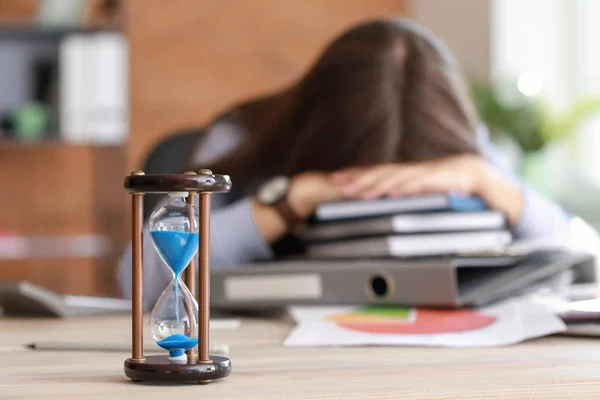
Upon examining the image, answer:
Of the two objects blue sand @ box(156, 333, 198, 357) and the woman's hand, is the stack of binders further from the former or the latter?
blue sand @ box(156, 333, 198, 357)

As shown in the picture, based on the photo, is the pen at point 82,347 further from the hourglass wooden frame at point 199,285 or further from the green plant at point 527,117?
the green plant at point 527,117

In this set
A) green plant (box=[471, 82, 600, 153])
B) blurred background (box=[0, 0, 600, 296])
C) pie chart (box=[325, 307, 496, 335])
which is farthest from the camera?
blurred background (box=[0, 0, 600, 296])

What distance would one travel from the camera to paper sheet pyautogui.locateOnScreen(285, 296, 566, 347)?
81 cm

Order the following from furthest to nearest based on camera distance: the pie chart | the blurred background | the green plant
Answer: the blurred background < the green plant < the pie chart

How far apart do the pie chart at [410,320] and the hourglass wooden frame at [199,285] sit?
279mm

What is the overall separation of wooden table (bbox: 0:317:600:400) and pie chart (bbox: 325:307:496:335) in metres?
0.08

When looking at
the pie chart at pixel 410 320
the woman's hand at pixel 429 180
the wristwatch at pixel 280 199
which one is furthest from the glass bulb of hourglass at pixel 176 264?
the wristwatch at pixel 280 199

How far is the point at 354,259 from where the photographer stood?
1.10m

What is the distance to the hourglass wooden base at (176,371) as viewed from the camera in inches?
23.6

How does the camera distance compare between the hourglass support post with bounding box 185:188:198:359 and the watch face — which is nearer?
the hourglass support post with bounding box 185:188:198:359

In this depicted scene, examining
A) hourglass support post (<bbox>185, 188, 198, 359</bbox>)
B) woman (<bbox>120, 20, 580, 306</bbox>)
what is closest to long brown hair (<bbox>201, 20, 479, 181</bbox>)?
woman (<bbox>120, 20, 580, 306</bbox>)

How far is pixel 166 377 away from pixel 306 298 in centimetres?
48

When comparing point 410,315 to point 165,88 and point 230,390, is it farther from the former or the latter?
point 165,88

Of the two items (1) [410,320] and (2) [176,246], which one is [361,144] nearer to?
(1) [410,320]
